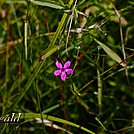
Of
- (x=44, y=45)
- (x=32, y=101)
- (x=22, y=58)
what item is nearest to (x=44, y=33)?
(x=44, y=45)

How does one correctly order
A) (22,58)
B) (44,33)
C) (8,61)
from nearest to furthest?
1. (22,58)
2. (44,33)
3. (8,61)

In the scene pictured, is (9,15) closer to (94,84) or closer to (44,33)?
(44,33)

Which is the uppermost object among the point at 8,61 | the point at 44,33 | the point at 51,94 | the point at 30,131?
the point at 44,33

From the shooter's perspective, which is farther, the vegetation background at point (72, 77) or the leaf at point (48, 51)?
the vegetation background at point (72, 77)

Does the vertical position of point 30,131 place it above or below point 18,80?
below

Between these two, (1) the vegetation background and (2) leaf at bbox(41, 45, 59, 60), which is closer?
(2) leaf at bbox(41, 45, 59, 60)

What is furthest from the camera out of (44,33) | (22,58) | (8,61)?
(8,61)

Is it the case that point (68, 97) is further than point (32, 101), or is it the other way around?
point (32, 101)

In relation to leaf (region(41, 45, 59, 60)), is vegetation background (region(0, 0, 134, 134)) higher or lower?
lower

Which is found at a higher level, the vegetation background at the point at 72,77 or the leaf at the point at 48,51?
the leaf at the point at 48,51

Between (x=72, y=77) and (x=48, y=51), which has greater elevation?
(x=48, y=51)

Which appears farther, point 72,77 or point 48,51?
point 72,77
